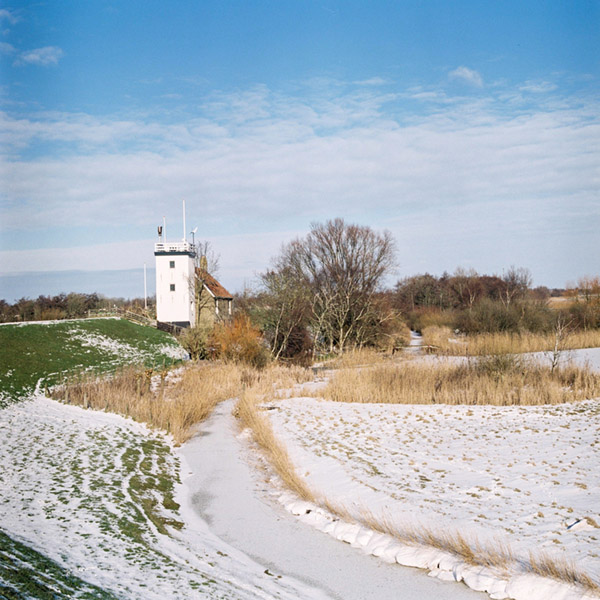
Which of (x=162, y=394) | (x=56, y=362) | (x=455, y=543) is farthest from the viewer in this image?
(x=56, y=362)

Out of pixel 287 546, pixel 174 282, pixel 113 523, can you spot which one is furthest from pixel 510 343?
pixel 174 282

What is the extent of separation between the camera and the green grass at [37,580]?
13.6ft

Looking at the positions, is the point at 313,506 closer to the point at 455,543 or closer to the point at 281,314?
the point at 455,543

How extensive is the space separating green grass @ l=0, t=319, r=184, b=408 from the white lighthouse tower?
12244mm

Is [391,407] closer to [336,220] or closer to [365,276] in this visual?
[365,276]

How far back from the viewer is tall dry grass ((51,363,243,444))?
12.8 meters

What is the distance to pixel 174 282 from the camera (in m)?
45.4

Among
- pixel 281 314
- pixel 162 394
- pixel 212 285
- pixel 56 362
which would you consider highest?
pixel 212 285

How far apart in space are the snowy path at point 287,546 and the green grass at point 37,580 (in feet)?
5.95

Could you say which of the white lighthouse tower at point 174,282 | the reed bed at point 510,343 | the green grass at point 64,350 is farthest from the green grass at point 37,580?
the white lighthouse tower at point 174,282

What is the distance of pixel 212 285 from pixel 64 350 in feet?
92.8

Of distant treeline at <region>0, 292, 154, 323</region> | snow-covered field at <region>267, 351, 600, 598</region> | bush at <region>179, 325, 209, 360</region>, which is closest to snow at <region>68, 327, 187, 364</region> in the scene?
bush at <region>179, 325, 209, 360</region>

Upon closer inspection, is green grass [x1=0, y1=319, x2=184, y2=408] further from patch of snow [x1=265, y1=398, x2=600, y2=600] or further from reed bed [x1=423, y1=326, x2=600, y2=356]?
reed bed [x1=423, y1=326, x2=600, y2=356]

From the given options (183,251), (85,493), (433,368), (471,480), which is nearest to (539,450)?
(471,480)
